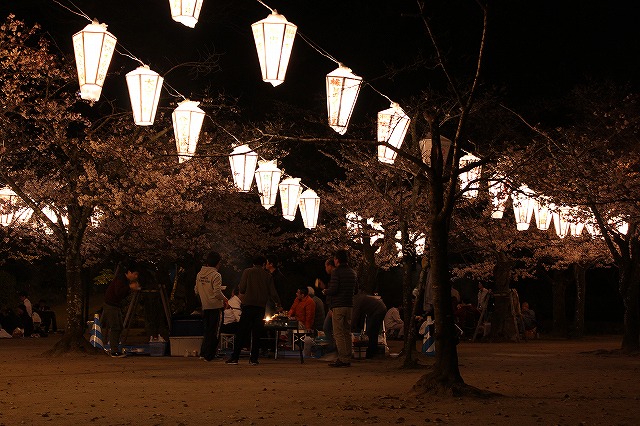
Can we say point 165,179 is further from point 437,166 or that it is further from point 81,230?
point 437,166

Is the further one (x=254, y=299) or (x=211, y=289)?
(x=211, y=289)

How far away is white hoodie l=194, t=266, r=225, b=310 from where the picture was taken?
590 inches

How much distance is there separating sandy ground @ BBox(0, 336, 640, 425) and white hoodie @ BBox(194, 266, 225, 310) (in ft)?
3.39

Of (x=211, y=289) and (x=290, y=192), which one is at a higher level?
(x=290, y=192)

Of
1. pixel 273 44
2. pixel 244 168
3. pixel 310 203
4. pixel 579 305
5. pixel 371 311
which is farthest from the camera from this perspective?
pixel 579 305

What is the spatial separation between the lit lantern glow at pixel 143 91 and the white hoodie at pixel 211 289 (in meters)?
3.24

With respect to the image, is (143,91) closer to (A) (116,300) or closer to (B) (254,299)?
(B) (254,299)

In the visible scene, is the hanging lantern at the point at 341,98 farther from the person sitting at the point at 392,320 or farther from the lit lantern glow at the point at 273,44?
the person sitting at the point at 392,320

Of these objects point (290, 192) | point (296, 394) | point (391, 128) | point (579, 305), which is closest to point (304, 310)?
point (290, 192)

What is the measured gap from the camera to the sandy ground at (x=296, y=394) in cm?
784

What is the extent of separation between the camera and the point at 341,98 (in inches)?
493

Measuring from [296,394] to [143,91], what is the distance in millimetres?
5474

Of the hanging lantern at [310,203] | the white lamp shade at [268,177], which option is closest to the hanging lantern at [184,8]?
the white lamp shade at [268,177]

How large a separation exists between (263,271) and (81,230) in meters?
4.37
